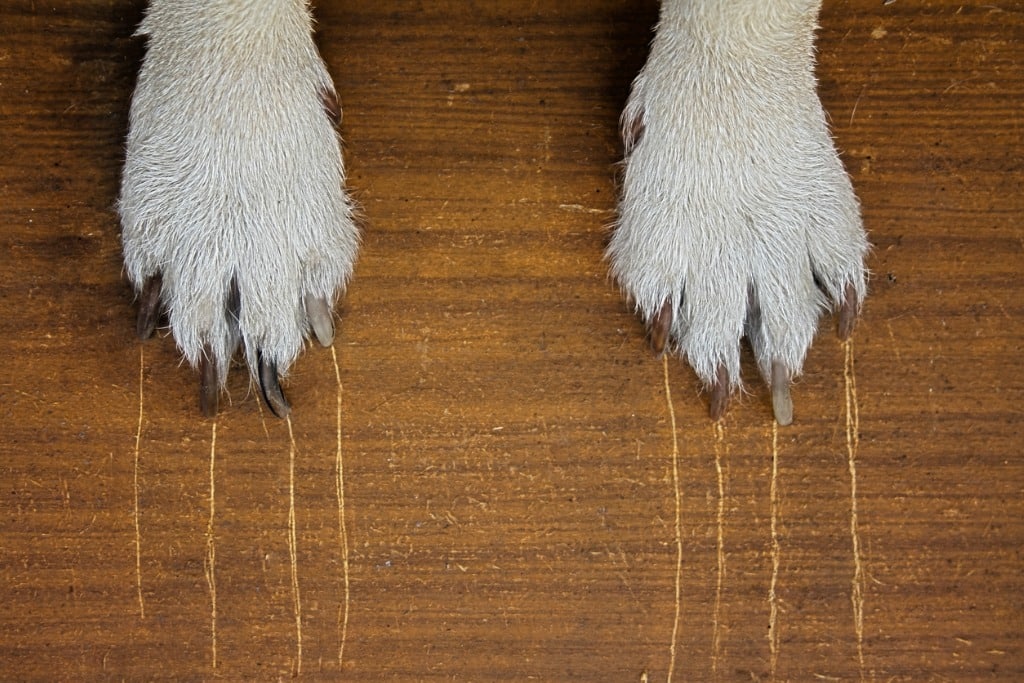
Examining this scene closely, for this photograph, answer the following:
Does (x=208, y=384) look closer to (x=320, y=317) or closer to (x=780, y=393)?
(x=320, y=317)

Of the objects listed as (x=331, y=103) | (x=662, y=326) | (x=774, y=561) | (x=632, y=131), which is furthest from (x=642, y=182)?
(x=774, y=561)

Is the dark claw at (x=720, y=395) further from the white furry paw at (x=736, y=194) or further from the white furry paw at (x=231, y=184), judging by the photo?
the white furry paw at (x=231, y=184)

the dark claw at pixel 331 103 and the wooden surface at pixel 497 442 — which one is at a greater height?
the dark claw at pixel 331 103

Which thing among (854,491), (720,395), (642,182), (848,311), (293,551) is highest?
(642,182)

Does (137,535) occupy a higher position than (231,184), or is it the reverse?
(231,184)

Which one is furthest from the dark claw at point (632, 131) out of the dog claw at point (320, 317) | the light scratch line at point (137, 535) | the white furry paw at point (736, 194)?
the light scratch line at point (137, 535)

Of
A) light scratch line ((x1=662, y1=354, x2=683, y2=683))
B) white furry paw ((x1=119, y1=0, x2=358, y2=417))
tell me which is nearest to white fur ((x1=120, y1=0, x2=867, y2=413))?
white furry paw ((x1=119, y1=0, x2=358, y2=417))

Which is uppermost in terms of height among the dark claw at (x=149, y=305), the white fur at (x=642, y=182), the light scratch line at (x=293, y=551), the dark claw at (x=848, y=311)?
the white fur at (x=642, y=182)
